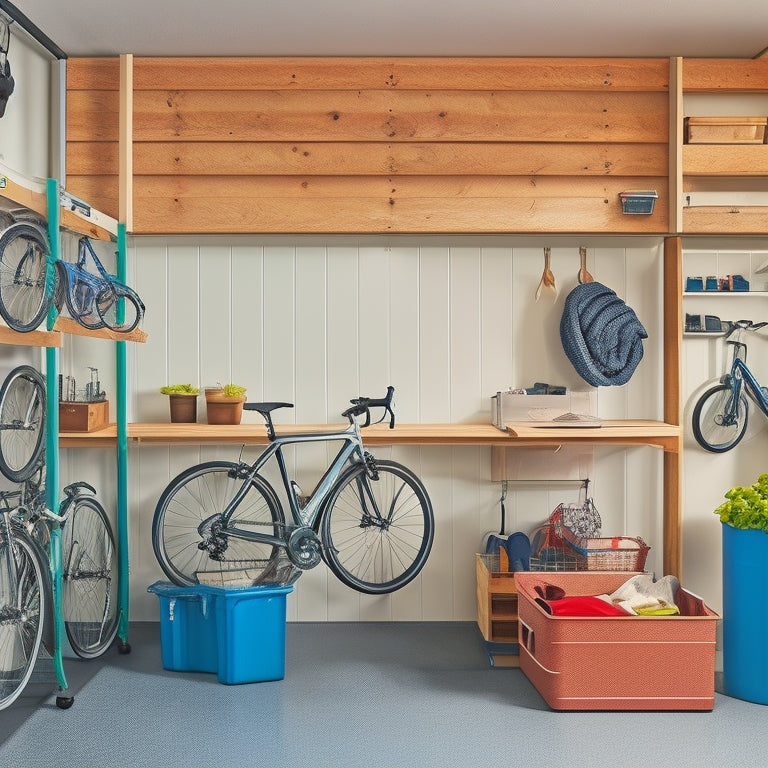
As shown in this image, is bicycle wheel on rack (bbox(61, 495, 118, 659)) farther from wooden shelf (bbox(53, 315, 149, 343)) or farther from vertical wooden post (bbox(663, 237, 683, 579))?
vertical wooden post (bbox(663, 237, 683, 579))

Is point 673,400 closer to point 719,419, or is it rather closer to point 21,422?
point 719,419

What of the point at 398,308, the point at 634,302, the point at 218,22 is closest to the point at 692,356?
the point at 634,302

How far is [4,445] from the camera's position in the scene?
3357 millimetres

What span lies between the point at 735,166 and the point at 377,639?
114 inches

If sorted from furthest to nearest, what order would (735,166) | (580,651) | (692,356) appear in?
(692,356)
(735,166)
(580,651)

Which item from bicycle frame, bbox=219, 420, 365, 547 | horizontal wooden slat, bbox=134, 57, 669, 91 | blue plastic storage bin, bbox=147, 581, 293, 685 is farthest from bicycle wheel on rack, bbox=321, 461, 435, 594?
horizontal wooden slat, bbox=134, 57, 669, 91

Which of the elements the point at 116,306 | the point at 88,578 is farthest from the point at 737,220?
the point at 88,578

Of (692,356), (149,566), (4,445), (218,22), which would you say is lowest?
(149,566)

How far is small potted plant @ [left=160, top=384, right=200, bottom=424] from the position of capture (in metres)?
4.27

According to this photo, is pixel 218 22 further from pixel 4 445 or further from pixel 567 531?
pixel 567 531

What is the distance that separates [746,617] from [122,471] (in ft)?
9.30

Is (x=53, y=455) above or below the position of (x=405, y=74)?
below

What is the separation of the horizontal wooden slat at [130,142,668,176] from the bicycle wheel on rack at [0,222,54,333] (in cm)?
112

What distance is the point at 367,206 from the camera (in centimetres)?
419
